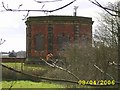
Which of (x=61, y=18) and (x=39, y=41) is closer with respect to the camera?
(x=61, y=18)

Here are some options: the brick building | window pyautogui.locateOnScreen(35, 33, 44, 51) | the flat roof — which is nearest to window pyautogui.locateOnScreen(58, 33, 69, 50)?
the brick building

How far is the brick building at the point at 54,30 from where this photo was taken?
32031 millimetres

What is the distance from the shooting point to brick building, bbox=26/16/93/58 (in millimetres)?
32031

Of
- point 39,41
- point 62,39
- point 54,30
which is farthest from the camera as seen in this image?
point 39,41

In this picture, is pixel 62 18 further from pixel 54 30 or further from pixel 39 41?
pixel 39 41

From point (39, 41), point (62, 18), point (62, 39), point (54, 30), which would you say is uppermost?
point (62, 18)

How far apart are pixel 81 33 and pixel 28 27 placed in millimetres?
5345

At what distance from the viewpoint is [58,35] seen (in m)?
32.4

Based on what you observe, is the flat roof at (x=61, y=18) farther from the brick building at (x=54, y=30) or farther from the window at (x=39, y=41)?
the window at (x=39, y=41)

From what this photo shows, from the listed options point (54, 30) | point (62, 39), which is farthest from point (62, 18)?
Result: point (62, 39)

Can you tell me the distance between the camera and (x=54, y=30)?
106 ft

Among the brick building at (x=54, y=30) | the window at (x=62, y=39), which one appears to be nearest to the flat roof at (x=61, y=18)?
the brick building at (x=54, y=30)

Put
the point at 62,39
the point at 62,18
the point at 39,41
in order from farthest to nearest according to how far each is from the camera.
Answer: the point at 39,41
the point at 62,39
the point at 62,18

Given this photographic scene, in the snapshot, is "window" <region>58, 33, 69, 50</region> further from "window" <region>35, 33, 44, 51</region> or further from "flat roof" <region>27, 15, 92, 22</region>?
"window" <region>35, 33, 44, 51</region>
